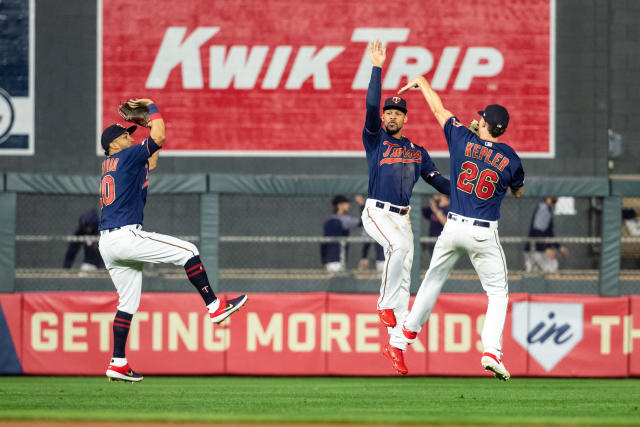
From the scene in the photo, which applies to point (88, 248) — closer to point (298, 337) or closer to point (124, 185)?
point (298, 337)

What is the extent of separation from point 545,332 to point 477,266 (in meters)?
4.67

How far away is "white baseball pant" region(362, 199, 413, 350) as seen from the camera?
8469 millimetres

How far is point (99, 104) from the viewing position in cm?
1889

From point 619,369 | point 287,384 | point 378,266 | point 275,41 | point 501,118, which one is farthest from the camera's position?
point 275,41

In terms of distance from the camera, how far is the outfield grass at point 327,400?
7.69 meters

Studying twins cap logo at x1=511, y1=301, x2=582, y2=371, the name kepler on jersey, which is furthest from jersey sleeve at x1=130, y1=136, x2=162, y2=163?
twins cap logo at x1=511, y1=301, x2=582, y2=371

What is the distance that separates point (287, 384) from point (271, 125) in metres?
8.31

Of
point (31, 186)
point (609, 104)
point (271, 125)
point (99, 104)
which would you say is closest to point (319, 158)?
point (271, 125)

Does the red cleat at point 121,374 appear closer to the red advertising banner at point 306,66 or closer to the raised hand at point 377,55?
the raised hand at point 377,55

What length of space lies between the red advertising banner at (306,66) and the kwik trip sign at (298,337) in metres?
6.62

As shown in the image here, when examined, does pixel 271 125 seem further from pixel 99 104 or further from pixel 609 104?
pixel 609 104

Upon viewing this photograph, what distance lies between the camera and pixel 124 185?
8500 mm

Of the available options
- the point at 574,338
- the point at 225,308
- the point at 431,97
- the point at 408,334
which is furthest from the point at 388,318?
the point at 574,338

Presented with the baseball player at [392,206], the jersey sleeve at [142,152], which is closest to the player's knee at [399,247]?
the baseball player at [392,206]
